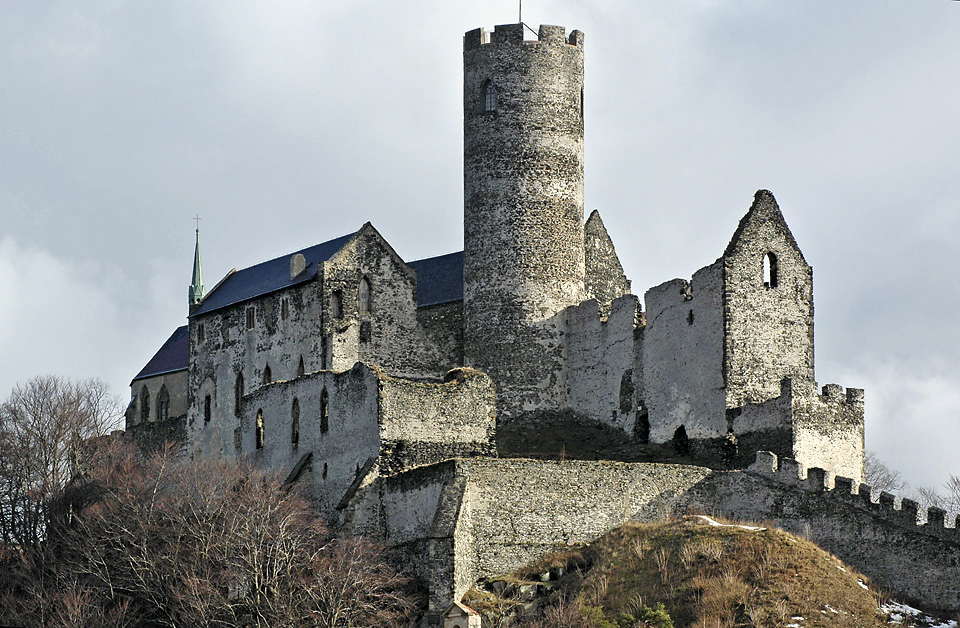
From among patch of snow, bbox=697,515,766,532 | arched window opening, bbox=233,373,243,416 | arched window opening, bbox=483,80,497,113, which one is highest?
arched window opening, bbox=483,80,497,113

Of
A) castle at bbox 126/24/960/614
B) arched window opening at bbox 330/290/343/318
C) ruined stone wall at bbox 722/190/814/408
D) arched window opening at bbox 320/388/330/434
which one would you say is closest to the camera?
castle at bbox 126/24/960/614

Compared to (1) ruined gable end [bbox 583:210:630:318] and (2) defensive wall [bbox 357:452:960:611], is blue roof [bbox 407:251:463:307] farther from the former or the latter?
(2) defensive wall [bbox 357:452:960:611]

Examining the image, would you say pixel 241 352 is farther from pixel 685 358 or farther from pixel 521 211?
pixel 685 358

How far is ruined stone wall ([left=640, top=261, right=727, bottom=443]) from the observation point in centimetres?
7000

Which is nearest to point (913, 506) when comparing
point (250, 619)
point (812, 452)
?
point (812, 452)

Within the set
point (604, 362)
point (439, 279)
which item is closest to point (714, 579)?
point (604, 362)

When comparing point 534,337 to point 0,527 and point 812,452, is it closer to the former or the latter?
point 812,452

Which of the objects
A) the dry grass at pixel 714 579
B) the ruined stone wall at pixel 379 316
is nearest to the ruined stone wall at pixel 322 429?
the ruined stone wall at pixel 379 316

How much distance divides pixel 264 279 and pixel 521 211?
12.4 meters

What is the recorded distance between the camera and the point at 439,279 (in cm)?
8362

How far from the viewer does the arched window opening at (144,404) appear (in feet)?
325

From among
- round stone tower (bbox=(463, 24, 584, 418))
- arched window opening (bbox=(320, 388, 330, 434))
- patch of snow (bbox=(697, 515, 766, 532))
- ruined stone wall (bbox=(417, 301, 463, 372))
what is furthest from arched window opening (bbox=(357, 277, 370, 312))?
patch of snow (bbox=(697, 515, 766, 532))

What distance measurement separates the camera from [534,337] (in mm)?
77812

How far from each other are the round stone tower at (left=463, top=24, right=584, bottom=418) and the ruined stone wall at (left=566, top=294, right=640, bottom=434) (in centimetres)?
62
